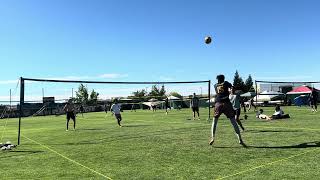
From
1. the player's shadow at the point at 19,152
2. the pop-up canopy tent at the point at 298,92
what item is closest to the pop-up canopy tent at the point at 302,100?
the pop-up canopy tent at the point at 298,92

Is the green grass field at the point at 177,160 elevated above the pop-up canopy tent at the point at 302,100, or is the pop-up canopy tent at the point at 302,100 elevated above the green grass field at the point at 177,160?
the pop-up canopy tent at the point at 302,100

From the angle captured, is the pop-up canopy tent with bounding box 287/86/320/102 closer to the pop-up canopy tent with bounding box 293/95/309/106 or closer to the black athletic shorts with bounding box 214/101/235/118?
the pop-up canopy tent with bounding box 293/95/309/106

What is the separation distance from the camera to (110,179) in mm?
8805

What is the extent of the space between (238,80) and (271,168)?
123165 millimetres

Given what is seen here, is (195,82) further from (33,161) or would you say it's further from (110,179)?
(110,179)

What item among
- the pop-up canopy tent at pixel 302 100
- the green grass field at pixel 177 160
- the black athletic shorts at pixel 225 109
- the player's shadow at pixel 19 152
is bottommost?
the player's shadow at pixel 19 152

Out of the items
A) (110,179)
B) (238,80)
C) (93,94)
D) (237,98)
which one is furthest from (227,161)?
(238,80)

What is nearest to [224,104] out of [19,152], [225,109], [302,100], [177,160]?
[225,109]

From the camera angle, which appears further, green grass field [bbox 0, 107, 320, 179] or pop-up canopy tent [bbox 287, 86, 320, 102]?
pop-up canopy tent [bbox 287, 86, 320, 102]

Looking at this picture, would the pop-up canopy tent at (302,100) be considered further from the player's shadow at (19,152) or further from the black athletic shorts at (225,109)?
the player's shadow at (19,152)

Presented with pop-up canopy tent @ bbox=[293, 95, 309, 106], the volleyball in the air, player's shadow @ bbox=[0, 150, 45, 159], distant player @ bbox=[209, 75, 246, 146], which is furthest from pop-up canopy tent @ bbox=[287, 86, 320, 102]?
player's shadow @ bbox=[0, 150, 45, 159]

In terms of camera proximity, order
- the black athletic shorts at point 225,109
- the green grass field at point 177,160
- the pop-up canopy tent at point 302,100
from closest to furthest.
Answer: the green grass field at point 177,160
the black athletic shorts at point 225,109
the pop-up canopy tent at point 302,100

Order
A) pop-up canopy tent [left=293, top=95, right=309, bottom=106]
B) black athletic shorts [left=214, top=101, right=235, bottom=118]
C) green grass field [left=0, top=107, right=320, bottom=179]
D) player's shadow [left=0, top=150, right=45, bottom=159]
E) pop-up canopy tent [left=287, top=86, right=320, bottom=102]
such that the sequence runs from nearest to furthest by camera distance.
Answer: green grass field [left=0, top=107, right=320, bottom=179], black athletic shorts [left=214, top=101, right=235, bottom=118], player's shadow [left=0, top=150, right=45, bottom=159], pop-up canopy tent [left=293, top=95, right=309, bottom=106], pop-up canopy tent [left=287, top=86, right=320, bottom=102]

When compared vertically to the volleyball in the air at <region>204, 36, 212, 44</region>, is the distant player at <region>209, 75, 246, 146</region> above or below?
below
